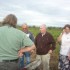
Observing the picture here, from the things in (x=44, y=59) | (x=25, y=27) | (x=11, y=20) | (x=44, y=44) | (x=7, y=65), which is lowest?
(x=44, y=59)

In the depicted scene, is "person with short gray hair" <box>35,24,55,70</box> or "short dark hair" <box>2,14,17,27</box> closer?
"short dark hair" <box>2,14,17,27</box>

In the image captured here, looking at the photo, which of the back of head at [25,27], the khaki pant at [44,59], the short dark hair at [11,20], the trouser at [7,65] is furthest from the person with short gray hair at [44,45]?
the trouser at [7,65]

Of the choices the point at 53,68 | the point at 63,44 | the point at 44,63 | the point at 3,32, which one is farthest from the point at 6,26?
the point at 53,68

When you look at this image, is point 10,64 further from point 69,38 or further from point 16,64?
point 69,38

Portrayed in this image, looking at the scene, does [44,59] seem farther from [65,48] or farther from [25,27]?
[25,27]

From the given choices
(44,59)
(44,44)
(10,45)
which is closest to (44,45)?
(44,44)

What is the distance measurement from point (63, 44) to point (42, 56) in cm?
97

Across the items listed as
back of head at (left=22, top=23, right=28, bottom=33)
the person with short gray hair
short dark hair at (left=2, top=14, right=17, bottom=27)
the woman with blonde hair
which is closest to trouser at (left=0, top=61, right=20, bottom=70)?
short dark hair at (left=2, top=14, right=17, bottom=27)

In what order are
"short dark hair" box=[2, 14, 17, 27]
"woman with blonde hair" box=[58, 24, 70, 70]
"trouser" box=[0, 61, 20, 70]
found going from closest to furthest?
"trouser" box=[0, 61, 20, 70] < "short dark hair" box=[2, 14, 17, 27] < "woman with blonde hair" box=[58, 24, 70, 70]

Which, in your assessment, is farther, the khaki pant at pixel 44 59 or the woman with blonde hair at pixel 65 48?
the khaki pant at pixel 44 59

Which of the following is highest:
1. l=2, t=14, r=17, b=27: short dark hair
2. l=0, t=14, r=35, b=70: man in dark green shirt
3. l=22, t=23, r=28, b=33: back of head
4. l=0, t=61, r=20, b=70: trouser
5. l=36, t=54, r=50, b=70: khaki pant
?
l=2, t=14, r=17, b=27: short dark hair

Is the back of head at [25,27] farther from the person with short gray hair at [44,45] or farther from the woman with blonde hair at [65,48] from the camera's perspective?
the woman with blonde hair at [65,48]

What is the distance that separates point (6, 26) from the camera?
6539mm

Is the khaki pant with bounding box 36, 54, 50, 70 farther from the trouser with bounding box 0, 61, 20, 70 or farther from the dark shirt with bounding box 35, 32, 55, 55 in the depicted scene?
the trouser with bounding box 0, 61, 20, 70
